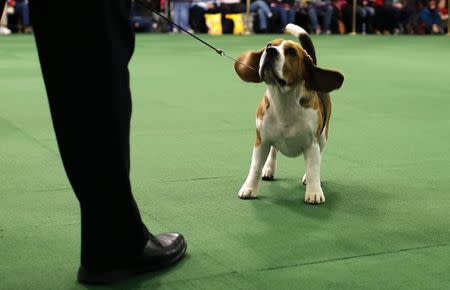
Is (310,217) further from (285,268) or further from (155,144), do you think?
(155,144)

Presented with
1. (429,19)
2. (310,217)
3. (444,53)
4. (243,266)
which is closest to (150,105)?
(310,217)

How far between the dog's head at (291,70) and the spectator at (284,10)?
14817mm

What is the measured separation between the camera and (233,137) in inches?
197

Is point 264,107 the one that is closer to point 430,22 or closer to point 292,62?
point 292,62

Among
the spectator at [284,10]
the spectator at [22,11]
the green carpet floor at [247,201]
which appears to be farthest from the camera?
the spectator at [284,10]

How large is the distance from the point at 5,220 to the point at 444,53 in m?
10.1

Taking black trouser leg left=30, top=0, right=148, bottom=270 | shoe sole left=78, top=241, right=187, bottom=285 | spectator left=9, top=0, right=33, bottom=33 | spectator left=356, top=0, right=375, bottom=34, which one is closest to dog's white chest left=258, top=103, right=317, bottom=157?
shoe sole left=78, top=241, right=187, bottom=285

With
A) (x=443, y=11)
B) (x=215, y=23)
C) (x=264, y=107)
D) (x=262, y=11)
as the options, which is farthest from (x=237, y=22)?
(x=264, y=107)

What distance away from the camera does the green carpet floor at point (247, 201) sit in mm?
2516

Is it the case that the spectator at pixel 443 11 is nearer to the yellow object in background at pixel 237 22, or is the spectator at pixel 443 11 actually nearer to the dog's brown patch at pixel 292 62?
the yellow object in background at pixel 237 22

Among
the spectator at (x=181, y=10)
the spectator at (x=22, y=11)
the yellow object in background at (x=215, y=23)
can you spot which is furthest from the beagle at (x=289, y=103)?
the spectator at (x=181, y=10)

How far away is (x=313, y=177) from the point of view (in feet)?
11.3

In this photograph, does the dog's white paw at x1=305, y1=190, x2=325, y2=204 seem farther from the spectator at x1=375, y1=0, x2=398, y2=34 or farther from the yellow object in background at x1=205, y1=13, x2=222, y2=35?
the spectator at x1=375, y1=0, x2=398, y2=34

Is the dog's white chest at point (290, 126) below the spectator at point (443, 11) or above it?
above
